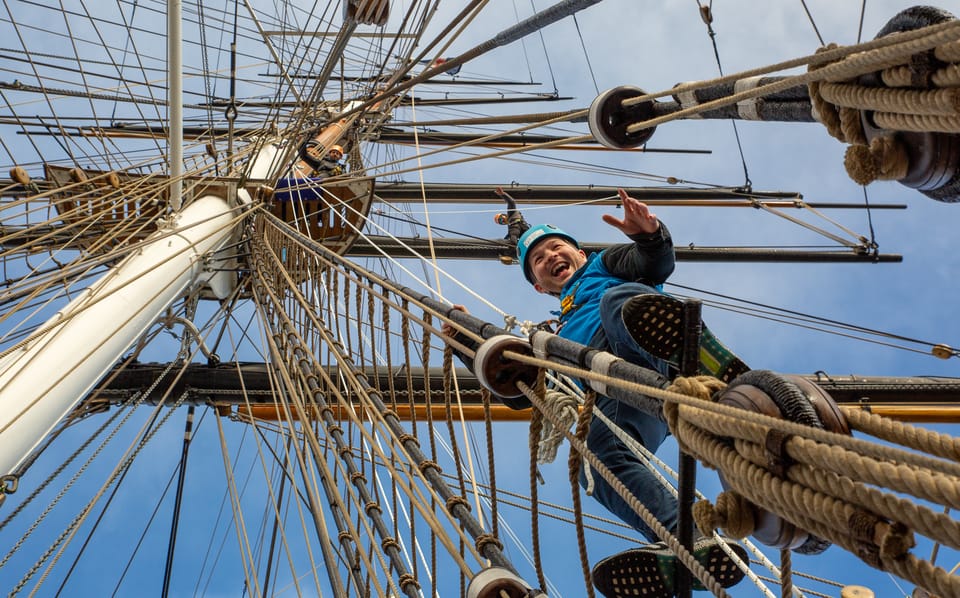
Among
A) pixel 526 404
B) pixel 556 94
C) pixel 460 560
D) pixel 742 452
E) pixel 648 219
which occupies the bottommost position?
pixel 460 560

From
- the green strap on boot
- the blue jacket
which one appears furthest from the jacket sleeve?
the green strap on boot

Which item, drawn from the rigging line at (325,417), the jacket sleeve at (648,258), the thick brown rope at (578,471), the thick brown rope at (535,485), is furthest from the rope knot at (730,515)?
the jacket sleeve at (648,258)

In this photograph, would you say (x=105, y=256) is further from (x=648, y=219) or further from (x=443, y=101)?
(x=443, y=101)

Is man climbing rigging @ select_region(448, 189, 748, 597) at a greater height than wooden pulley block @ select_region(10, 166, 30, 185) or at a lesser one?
lesser

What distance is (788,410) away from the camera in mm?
1025

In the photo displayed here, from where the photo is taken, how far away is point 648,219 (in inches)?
99.1

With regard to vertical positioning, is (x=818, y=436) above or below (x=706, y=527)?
above

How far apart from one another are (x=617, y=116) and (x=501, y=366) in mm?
806

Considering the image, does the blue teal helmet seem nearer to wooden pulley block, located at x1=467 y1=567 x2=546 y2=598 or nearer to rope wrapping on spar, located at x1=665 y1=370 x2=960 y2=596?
wooden pulley block, located at x1=467 y1=567 x2=546 y2=598

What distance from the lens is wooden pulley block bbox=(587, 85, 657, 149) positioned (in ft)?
7.18

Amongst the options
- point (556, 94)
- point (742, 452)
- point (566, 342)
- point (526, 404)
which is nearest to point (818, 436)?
point (742, 452)

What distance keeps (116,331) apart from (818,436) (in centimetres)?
276

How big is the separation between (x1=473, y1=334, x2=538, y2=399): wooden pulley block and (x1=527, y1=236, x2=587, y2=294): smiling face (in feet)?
5.13

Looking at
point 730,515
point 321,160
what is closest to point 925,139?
point 730,515
